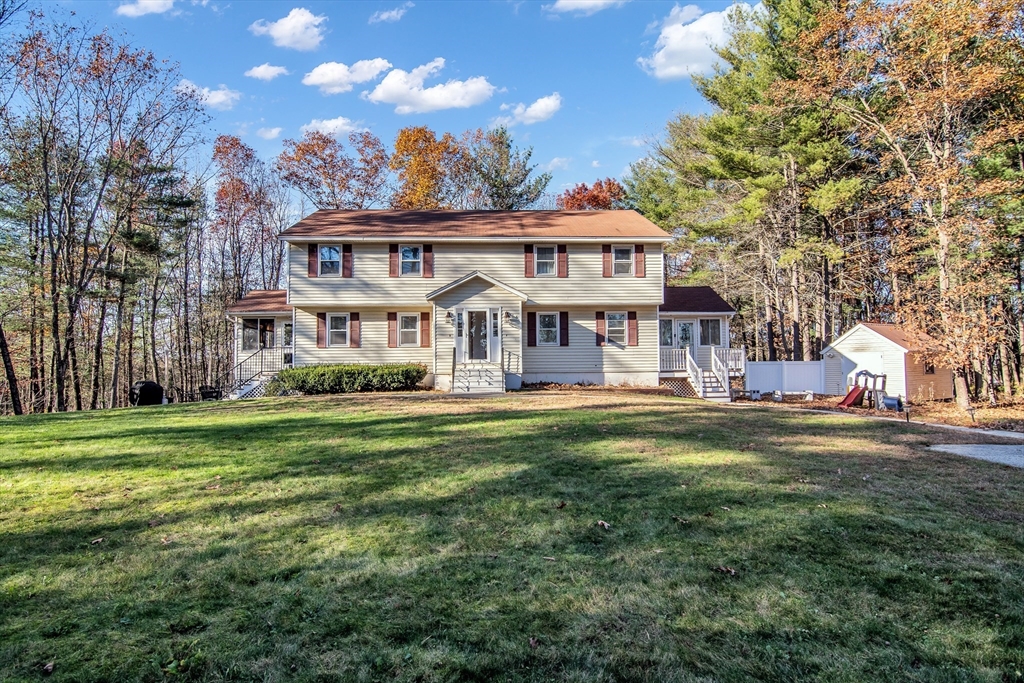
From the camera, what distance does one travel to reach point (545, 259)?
19.6 metres

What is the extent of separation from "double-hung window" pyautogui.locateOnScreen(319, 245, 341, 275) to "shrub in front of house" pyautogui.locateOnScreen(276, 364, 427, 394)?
3.90 metres

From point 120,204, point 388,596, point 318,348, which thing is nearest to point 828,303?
point 318,348

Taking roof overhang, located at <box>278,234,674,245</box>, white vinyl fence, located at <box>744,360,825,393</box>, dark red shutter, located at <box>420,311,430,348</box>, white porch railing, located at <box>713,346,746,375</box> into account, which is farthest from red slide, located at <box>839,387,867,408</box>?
dark red shutter, located at <box>420,311,430,348</box>

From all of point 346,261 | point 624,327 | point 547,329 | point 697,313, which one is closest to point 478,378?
point 547,329

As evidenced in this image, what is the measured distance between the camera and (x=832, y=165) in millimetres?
21422

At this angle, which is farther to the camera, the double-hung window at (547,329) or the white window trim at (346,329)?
the double-hung window at (547,329)

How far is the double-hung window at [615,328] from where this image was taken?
19844 mm

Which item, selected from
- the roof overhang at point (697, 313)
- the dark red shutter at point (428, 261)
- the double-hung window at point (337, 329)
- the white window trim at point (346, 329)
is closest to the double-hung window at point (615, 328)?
the roof overhang at point (697, 313)

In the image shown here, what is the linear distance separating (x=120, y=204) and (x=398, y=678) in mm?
24974

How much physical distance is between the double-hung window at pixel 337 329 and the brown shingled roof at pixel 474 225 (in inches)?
118

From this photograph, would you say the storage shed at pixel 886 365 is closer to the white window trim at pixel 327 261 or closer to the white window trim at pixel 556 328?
the white window trim at pixel 556 328

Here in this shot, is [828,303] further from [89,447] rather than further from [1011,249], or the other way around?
[89,447]

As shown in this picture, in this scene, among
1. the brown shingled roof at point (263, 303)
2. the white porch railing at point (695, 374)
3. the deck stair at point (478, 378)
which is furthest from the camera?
the brown shingled roof at point (263, 303)

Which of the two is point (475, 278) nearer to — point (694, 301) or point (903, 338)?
point (694, 301)
